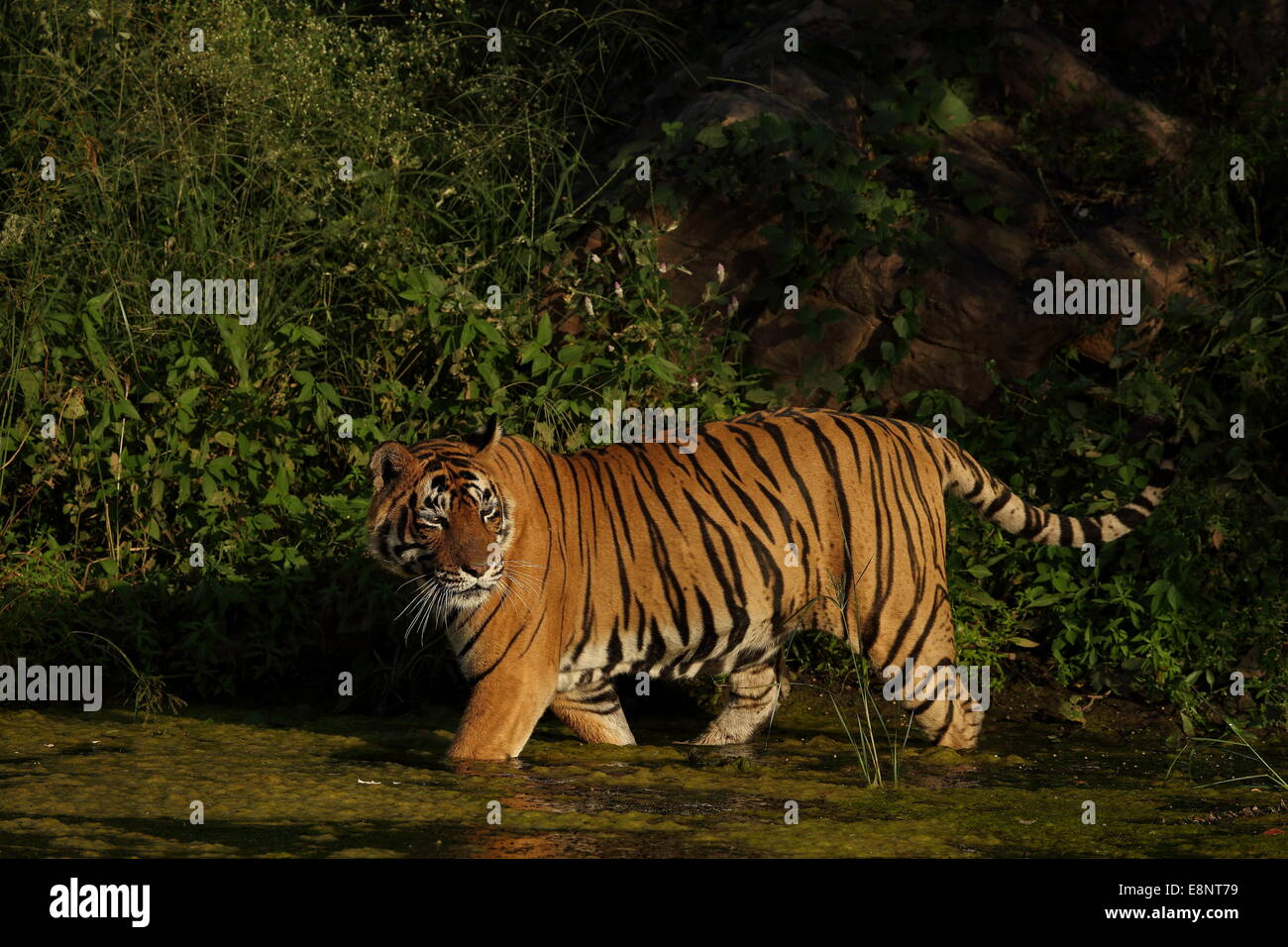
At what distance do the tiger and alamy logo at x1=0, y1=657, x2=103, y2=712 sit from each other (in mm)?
1591

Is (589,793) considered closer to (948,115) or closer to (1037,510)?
(1037,510)

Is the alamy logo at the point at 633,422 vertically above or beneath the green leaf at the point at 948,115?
beneath

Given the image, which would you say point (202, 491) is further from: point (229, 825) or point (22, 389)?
point (229, 825)

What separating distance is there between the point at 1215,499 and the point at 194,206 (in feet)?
15.5

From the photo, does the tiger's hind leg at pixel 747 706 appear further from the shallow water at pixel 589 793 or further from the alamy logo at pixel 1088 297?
the alamy logo at pixel 1088 297

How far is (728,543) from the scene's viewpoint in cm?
563

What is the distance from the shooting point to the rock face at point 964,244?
7.49 m

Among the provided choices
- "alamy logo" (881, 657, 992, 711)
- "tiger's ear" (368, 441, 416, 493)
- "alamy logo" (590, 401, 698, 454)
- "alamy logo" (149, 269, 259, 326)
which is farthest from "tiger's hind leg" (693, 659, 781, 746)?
"alamy logo" (149, 269, 259, 326)

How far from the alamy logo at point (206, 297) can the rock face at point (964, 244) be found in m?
2.00

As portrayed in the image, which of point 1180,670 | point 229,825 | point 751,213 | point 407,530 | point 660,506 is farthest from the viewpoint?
point 751,213

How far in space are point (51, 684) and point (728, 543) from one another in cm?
277

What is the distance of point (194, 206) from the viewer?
287 inches

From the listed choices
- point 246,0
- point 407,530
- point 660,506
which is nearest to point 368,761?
point 407,530

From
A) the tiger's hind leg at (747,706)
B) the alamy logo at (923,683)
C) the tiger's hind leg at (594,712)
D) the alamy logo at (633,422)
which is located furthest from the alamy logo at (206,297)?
the alamy logo at (923,683)
